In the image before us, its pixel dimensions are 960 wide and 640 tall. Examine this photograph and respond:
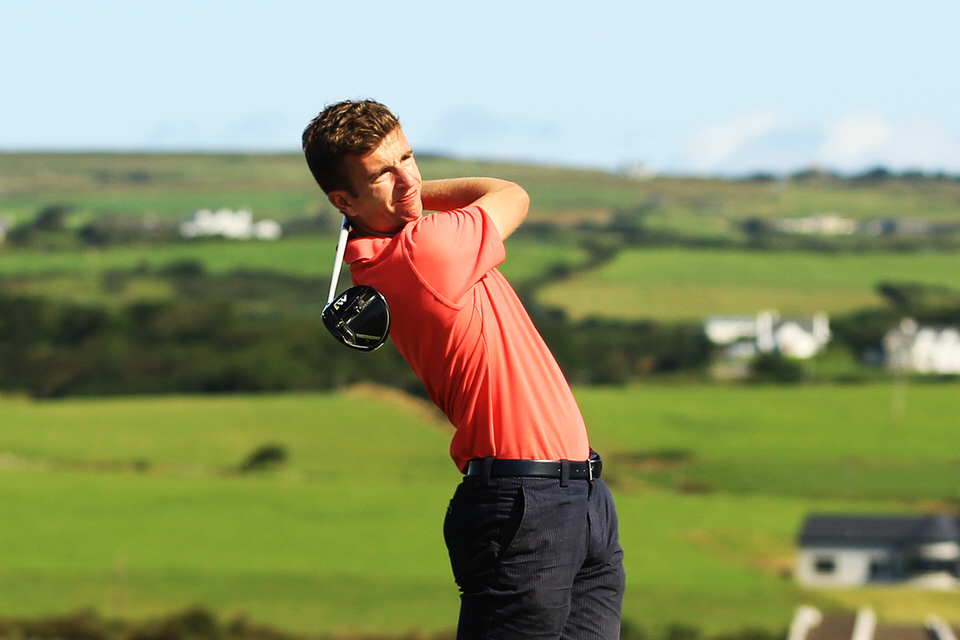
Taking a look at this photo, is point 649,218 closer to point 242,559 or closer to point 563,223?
point 563,223

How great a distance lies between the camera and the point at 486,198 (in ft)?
11.8

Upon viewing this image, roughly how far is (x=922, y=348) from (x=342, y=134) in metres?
81.0

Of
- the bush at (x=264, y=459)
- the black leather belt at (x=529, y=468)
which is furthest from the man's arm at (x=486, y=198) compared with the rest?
the bush at (x=264, y=459)

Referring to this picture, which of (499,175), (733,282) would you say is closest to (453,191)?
(733,282)

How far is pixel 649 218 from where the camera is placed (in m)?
110

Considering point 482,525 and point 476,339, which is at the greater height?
point 476,339

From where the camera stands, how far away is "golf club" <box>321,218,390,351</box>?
3.32 m

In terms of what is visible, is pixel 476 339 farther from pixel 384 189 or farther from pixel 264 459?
pixel 264 459

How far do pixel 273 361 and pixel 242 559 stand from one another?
102 ft

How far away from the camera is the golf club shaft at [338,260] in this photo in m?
3.46

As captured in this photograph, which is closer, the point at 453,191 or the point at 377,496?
the point at 453,191

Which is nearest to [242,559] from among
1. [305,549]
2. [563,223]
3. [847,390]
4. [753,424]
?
[305,549]

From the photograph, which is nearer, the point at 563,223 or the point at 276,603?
the point at 276,603

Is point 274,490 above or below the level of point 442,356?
below
